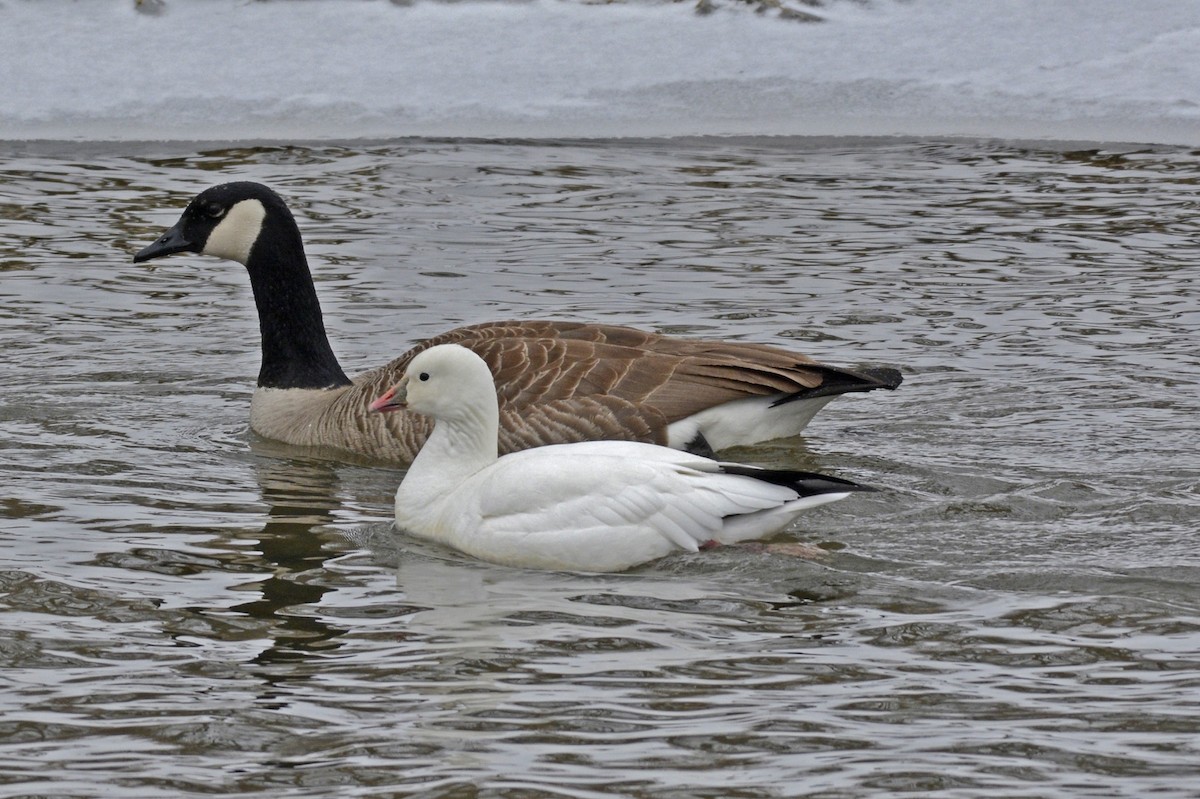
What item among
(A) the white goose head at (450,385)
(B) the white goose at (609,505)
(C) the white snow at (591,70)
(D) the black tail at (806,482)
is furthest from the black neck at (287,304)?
(C) the white snow at (591,70)

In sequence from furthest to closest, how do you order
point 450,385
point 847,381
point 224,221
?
point 224,221
point 847,381
point 450,385

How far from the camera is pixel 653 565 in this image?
704 centimetres

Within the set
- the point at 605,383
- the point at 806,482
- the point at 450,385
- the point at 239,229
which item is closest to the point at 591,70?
the point at 239,229

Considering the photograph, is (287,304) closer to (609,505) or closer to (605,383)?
(605,383)

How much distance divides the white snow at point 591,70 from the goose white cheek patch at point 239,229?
5169mm

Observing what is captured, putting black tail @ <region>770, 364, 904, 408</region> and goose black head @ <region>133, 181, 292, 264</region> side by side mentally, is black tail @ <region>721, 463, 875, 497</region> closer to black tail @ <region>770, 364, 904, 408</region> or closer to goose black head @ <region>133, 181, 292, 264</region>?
black tail @ <region>770, 364, 904, 408</region>

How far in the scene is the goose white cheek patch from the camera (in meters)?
9.74

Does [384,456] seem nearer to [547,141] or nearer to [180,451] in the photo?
[180,451]

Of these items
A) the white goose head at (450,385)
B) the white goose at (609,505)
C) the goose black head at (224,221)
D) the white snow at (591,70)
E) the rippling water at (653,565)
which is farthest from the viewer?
the white snow at (591,70)

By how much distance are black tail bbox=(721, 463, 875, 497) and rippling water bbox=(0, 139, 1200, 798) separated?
0.90 feet

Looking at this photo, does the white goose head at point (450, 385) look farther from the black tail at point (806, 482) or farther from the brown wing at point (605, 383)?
the black tail at point (806, 482)

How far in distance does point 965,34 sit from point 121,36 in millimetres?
7188

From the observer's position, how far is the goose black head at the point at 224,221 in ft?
31.9

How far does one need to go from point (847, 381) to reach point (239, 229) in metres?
3.34
